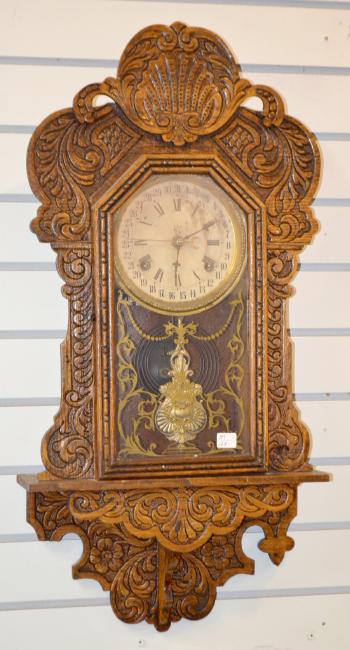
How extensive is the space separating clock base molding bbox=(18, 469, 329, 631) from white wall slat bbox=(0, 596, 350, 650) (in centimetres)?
5

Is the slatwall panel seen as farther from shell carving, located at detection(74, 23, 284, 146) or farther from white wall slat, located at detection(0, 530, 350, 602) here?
shell carving, located at detection(74, 23, 284, 146)

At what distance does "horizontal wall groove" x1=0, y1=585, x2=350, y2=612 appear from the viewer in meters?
1.60

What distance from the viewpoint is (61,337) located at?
1623mm

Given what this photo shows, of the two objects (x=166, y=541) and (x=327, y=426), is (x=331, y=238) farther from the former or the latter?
(x=166, y=541)

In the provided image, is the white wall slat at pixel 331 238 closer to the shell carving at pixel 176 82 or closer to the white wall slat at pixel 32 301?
the shell carving at pixel 176 82

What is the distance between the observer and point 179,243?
1507 mm

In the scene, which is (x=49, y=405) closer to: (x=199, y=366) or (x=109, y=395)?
(x=109, y=395)

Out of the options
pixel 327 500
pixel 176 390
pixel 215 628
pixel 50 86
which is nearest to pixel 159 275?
pixel 176 390

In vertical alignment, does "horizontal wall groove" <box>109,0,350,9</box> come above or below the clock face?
above

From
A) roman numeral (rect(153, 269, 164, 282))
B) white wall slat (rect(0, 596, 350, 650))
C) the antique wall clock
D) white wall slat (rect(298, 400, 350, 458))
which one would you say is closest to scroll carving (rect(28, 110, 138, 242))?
the antique wall clock

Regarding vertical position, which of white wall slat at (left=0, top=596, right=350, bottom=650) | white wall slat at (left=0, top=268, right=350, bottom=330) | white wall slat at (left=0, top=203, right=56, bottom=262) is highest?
white wall slat at (left=0, top=203, right=56, bottom=262)

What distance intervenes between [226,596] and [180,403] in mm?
391

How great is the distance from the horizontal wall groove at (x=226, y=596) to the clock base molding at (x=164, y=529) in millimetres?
57

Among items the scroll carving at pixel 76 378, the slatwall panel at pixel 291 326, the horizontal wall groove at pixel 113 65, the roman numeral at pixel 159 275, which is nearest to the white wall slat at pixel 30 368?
the slatwall panel at pixel 291 326
